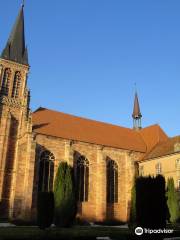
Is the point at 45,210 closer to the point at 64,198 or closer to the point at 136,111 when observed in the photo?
the point at 64,198

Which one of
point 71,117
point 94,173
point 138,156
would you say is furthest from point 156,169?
point 71,117

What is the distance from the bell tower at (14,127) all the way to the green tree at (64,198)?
323 inches

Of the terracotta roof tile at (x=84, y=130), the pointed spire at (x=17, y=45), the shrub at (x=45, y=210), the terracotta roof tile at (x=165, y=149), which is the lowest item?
the shrub at (x=45, y=210)

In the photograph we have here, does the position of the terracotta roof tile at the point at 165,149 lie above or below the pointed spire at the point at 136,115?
below

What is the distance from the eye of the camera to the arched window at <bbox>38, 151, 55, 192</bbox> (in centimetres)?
3438

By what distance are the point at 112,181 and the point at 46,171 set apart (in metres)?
9.54

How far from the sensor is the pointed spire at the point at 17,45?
41.8 metres

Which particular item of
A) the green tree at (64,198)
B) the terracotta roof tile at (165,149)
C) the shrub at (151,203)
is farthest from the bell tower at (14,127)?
the shrub at (151,203)

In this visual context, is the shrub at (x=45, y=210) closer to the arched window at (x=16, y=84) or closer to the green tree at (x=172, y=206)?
the green tree at (x=172, y=206)

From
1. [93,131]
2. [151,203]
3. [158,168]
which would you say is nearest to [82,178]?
[93,131]

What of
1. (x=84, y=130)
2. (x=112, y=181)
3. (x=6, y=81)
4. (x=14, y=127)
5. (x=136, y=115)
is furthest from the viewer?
(x=136, y=115)

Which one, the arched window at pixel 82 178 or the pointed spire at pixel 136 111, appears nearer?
the arched window at pixel 82 178

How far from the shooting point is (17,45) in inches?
1714

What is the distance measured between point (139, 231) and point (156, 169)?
26705mm
